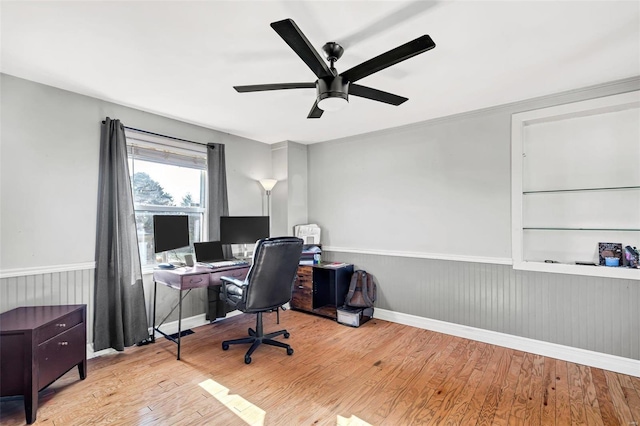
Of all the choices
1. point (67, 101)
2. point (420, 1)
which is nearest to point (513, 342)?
point (420, 1)

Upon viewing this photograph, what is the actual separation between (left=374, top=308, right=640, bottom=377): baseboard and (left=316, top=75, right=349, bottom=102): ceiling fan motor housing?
2791mm

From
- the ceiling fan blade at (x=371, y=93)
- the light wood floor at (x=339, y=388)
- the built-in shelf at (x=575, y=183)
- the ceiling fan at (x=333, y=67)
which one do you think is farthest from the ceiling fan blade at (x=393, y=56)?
the light wood floor at (x=339, y=388)

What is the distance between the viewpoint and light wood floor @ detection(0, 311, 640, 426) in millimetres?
1979

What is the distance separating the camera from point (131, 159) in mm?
3172

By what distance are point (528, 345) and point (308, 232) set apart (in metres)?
2.84

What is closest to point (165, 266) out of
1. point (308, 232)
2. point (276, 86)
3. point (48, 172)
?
point (48, 172)

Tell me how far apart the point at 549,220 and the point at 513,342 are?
1250mm

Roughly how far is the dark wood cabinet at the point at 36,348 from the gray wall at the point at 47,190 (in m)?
0.31

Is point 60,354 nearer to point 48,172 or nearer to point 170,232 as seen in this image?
point 170,232

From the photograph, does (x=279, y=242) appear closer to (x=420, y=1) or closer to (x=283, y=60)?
(x=283, y=60)

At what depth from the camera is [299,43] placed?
Answer: 154cm

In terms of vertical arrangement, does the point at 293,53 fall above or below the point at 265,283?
above

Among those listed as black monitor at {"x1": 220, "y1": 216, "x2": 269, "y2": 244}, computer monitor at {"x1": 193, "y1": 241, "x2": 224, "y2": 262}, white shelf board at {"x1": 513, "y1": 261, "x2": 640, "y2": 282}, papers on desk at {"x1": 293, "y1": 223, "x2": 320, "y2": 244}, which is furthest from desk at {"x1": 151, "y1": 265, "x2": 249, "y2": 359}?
white shelf board at {"x1": 513, "y1": 261, "x2": 640, "y2": 282}

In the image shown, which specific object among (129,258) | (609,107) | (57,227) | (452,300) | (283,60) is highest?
(283,60)
